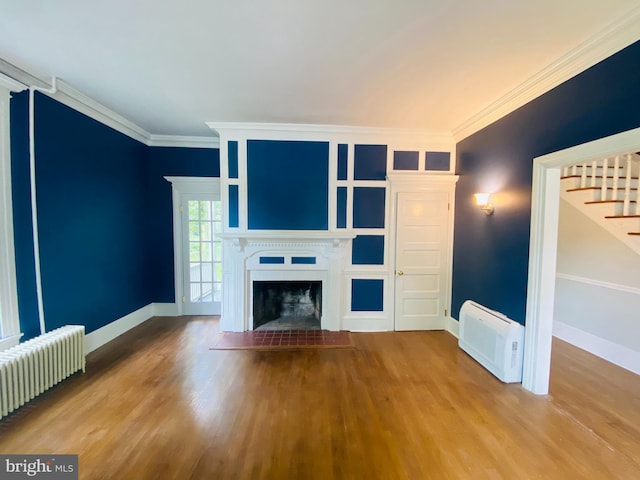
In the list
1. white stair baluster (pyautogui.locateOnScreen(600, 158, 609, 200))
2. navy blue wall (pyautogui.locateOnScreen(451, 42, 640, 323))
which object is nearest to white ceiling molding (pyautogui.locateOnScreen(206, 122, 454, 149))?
navy blue wall (pyautogui.locateOnScreen(451, 42, 640, 323))

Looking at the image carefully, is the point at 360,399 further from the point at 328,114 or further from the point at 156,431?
the point at 328,114

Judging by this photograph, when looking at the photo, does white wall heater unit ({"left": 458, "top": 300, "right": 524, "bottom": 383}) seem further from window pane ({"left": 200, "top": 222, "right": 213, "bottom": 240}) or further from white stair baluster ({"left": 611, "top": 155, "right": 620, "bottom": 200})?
window pane ({"left": 200, "top": 222, "right": 213, "bottom": 240})

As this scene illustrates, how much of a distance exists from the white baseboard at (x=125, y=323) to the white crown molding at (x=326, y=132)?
283 cm

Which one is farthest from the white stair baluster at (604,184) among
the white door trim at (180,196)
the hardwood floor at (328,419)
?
the white door trim at (180,196)

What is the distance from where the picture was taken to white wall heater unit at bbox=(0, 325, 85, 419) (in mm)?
1962

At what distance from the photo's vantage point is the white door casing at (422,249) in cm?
367

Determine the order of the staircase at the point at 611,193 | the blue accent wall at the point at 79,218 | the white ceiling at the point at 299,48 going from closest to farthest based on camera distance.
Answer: the white ceiling at the point at 299,48, the blue accent wall at the point at 79,218, the staircase at the point at 611,193

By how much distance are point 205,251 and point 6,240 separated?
2.19 m

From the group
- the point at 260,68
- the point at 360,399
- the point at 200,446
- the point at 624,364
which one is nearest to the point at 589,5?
the point at 260,68

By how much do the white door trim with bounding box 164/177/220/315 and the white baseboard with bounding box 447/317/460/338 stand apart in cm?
393

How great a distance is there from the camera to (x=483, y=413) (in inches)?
83.7

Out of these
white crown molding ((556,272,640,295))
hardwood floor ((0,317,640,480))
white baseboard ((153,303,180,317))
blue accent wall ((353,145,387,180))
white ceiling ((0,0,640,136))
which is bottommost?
hardwood floor ((0,317,640,480))

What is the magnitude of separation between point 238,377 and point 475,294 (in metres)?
2.84

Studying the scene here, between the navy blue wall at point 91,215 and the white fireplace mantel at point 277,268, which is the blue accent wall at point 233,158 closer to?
the navy blue wall at point 91,215
